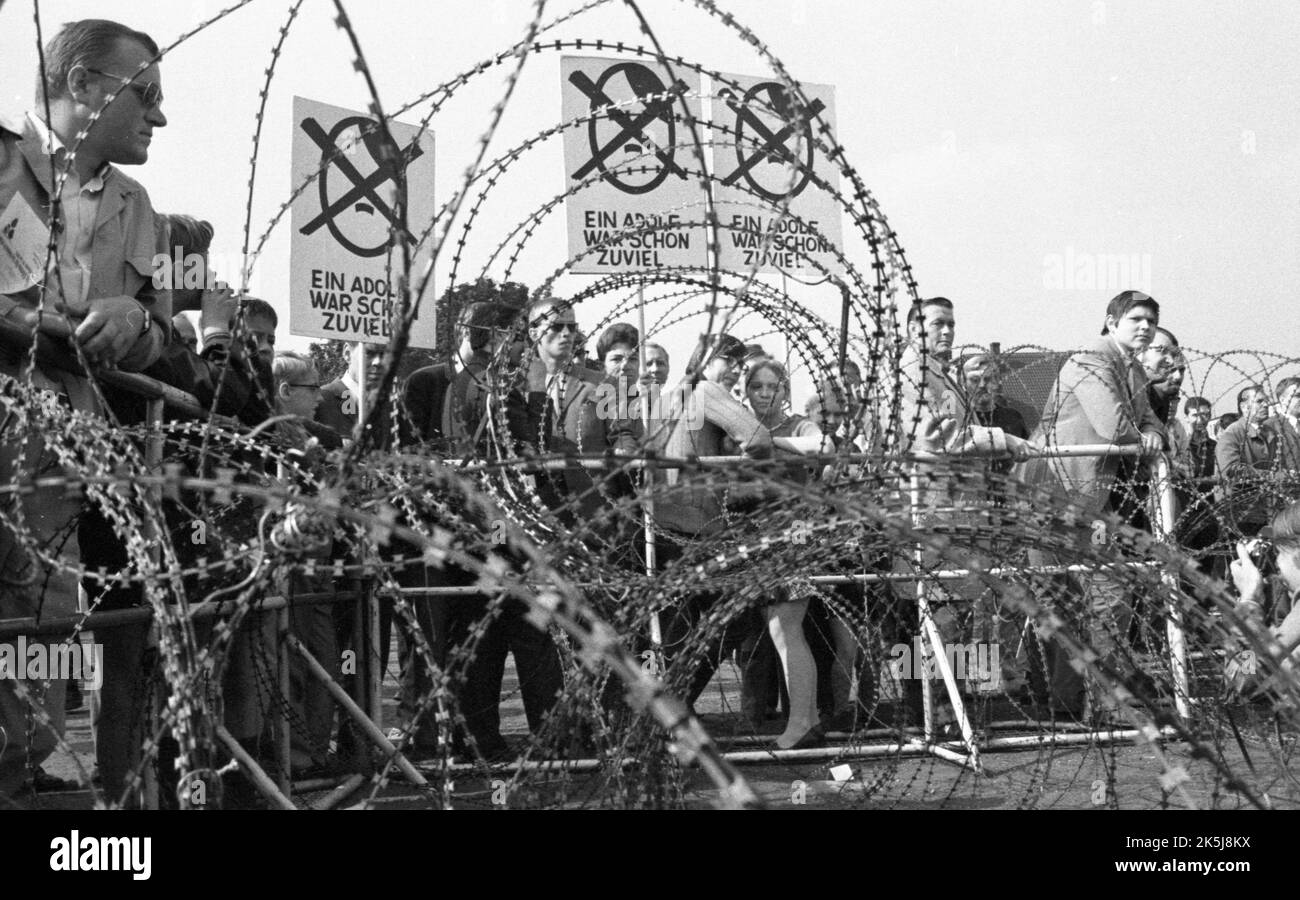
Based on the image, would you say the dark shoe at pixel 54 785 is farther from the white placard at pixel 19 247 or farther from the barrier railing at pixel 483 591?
the white placard at pixel 19 247

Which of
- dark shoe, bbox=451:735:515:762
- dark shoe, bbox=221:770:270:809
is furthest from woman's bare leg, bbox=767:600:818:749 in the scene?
dark shoe, bbox=221:770:270:809

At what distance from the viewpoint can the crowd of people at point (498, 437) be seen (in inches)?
138

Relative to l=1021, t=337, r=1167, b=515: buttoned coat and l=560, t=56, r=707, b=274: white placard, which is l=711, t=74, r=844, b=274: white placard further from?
l=1021, t=337, r=1167, b=515: buttoned coat

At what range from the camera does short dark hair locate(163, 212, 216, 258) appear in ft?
16.8

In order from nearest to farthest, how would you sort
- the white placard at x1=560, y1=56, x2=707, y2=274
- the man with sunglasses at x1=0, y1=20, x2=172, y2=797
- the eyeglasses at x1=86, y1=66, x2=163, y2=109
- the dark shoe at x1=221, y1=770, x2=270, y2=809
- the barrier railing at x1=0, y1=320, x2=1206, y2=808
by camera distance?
the barrier railing at x1=0, y1=320, x2=1206, y2=808, the man with sunglasses at x1=0, y1=20, x2=172, y2=797, the eyeglasses at x1=86, y1=66, x2=163, y2=109, the dark shoe at x1=221, y1=770, x2=270, y2=809, the white placard at x1=560, y1=56, x2=707, y2=274

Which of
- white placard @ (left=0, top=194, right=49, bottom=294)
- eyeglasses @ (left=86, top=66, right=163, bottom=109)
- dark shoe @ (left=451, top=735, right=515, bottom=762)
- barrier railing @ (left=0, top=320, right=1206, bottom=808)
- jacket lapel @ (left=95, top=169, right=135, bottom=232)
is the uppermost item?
eyeglasses @ (left=86, top=66, right=163, bottom=109)

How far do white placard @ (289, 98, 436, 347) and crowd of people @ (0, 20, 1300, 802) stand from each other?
0.25 metres

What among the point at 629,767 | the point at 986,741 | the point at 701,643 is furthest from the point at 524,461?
the point at 986,741

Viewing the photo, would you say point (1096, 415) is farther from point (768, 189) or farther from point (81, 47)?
point (81, 47)

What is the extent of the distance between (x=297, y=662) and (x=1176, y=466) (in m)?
3.84

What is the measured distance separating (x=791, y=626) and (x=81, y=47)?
4.07m

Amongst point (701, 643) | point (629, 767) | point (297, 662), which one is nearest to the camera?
point (701, 643)
